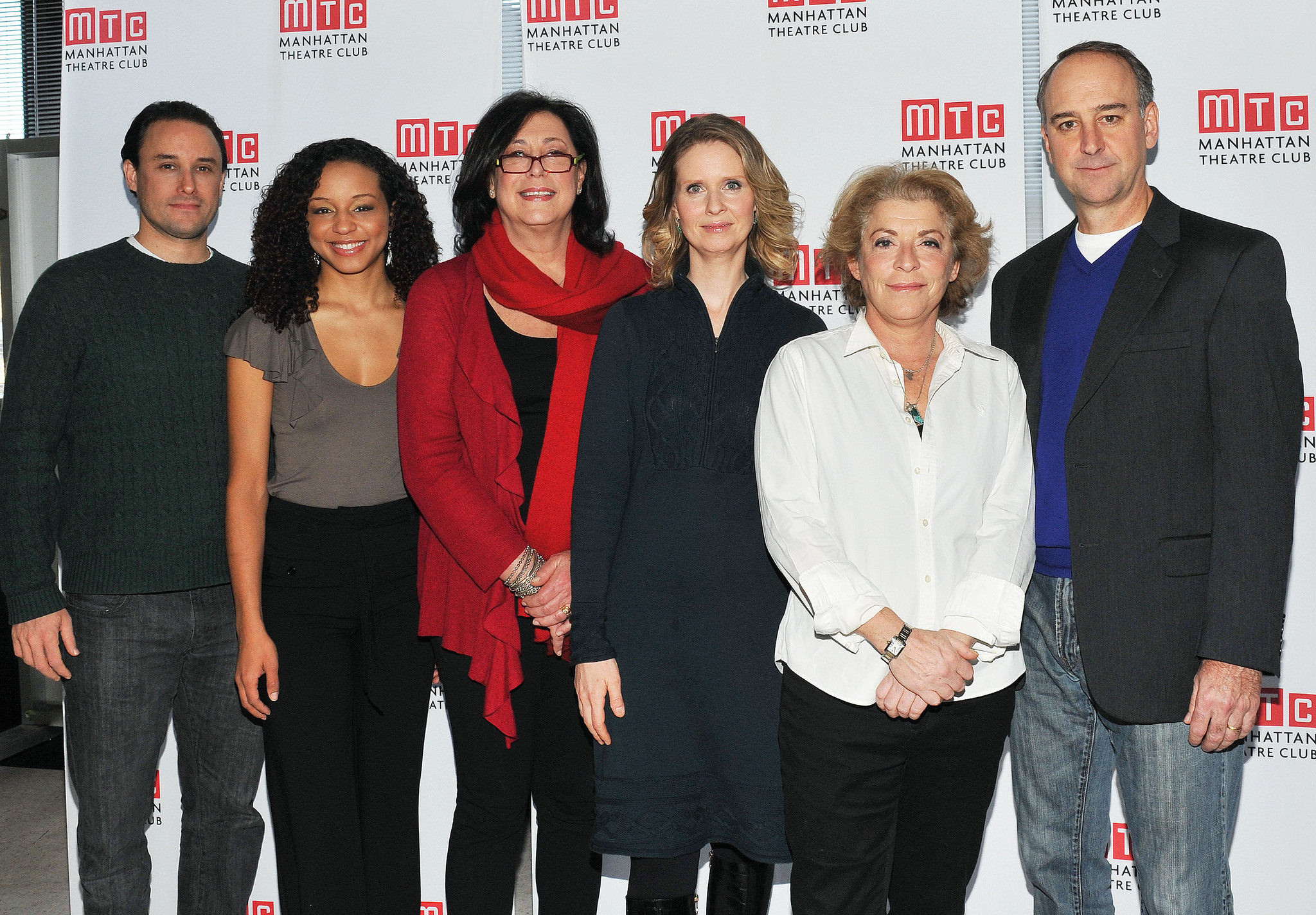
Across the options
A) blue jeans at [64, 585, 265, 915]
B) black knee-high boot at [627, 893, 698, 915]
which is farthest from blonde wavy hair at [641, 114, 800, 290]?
blue jeans at [64, 585, 265, 915]

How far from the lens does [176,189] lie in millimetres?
2443

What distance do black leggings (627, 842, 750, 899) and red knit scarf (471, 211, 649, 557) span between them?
0.66m

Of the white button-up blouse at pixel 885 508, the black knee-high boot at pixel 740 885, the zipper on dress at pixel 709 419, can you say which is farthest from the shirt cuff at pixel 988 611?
the black knee-high boot at pixel 740 885

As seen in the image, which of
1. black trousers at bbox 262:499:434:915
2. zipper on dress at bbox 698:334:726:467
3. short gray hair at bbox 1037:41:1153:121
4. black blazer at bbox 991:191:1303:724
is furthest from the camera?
black trousers at bbox 262:499:434:915

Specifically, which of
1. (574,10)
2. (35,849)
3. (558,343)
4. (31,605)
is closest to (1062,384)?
(558,343)

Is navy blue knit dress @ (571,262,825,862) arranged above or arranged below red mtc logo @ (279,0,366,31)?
below

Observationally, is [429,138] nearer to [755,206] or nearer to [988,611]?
[755,206]

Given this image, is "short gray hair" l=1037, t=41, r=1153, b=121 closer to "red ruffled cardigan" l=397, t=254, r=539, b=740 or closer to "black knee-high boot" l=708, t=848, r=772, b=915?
"red ruffled cardigan" l=397, t=254, r=539, b=740

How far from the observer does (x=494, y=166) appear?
2.21 meters

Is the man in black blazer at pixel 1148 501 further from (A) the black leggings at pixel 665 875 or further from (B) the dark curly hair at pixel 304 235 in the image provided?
(B) the dark curly hair at pixel 304 235

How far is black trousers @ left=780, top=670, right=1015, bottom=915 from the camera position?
1758mm

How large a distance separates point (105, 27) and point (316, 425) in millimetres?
1867

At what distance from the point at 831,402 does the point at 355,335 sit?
1119 millimetres

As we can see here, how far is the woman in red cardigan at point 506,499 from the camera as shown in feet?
6.76
